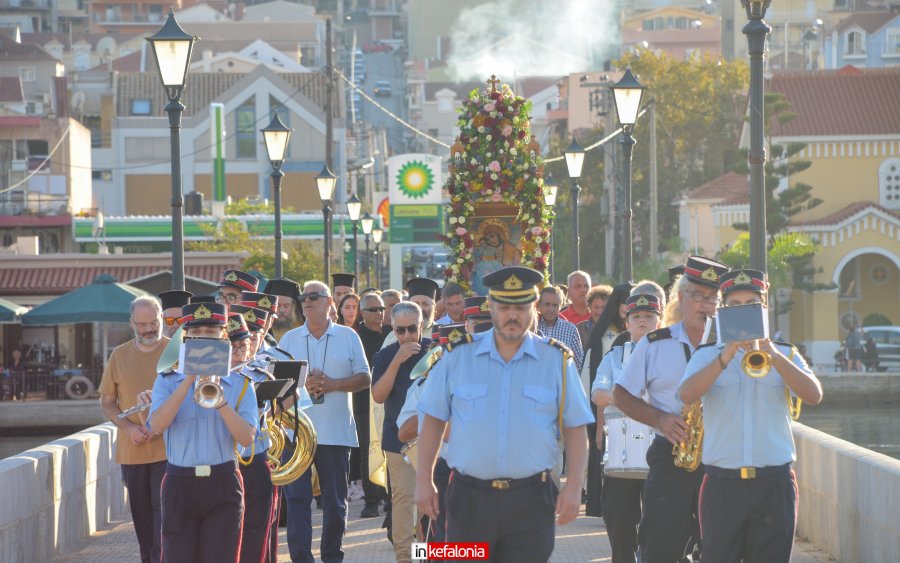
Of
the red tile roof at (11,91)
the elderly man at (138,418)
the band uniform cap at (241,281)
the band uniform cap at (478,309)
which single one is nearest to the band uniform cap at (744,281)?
the band uniform cap at (478,309)

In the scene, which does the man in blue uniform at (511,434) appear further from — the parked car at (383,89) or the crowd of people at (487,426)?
the parked car at (383,89)

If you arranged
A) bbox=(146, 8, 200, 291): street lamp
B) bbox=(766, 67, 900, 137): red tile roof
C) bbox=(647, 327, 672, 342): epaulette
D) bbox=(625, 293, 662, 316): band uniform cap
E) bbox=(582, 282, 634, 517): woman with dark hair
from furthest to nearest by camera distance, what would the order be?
bbox=(766, 67, 900, 137): red tile roof
bbox=(146, 8, 200, 291): street lamp
bbox=(582, 282, 634, 517): woman with dark hair
bbox=(625, 293, 662, 316): band uniform cap
bbox=(647, 327, 672, 342): epaulette

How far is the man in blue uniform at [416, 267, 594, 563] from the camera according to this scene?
295 inches

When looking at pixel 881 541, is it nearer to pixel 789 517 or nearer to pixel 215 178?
pixel 789 517

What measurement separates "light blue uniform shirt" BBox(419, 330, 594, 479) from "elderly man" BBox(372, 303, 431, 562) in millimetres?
3851

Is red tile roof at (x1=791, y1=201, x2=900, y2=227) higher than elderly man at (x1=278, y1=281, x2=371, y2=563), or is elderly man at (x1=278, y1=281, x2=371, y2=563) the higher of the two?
red tile roof at (x1=791, y1=201, x2=900, y2=227)

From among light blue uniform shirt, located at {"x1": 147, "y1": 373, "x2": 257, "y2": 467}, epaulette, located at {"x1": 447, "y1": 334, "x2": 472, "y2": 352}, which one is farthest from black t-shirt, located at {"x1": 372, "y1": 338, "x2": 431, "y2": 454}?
epaulette, located at {"x1": 447, "y1": 334, "x2": 472, "y2": 352}

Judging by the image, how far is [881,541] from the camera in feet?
35.8

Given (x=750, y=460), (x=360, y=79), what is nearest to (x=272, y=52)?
(x=360, y=79)

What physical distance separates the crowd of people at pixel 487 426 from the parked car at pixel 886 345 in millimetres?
41082

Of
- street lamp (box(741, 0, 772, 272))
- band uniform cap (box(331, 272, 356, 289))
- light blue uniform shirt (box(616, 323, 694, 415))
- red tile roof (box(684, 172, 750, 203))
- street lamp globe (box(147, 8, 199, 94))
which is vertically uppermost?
red tile roof (box(684, 172, 750, 203))

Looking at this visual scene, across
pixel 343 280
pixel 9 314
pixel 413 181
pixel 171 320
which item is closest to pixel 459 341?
pixel 171 320

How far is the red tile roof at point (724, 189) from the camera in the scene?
69.8 metres

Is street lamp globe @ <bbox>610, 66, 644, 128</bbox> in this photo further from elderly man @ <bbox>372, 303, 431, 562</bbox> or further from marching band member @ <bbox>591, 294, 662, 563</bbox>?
marching band member @ <bbox>591, 294, 662, 563</bbox>
